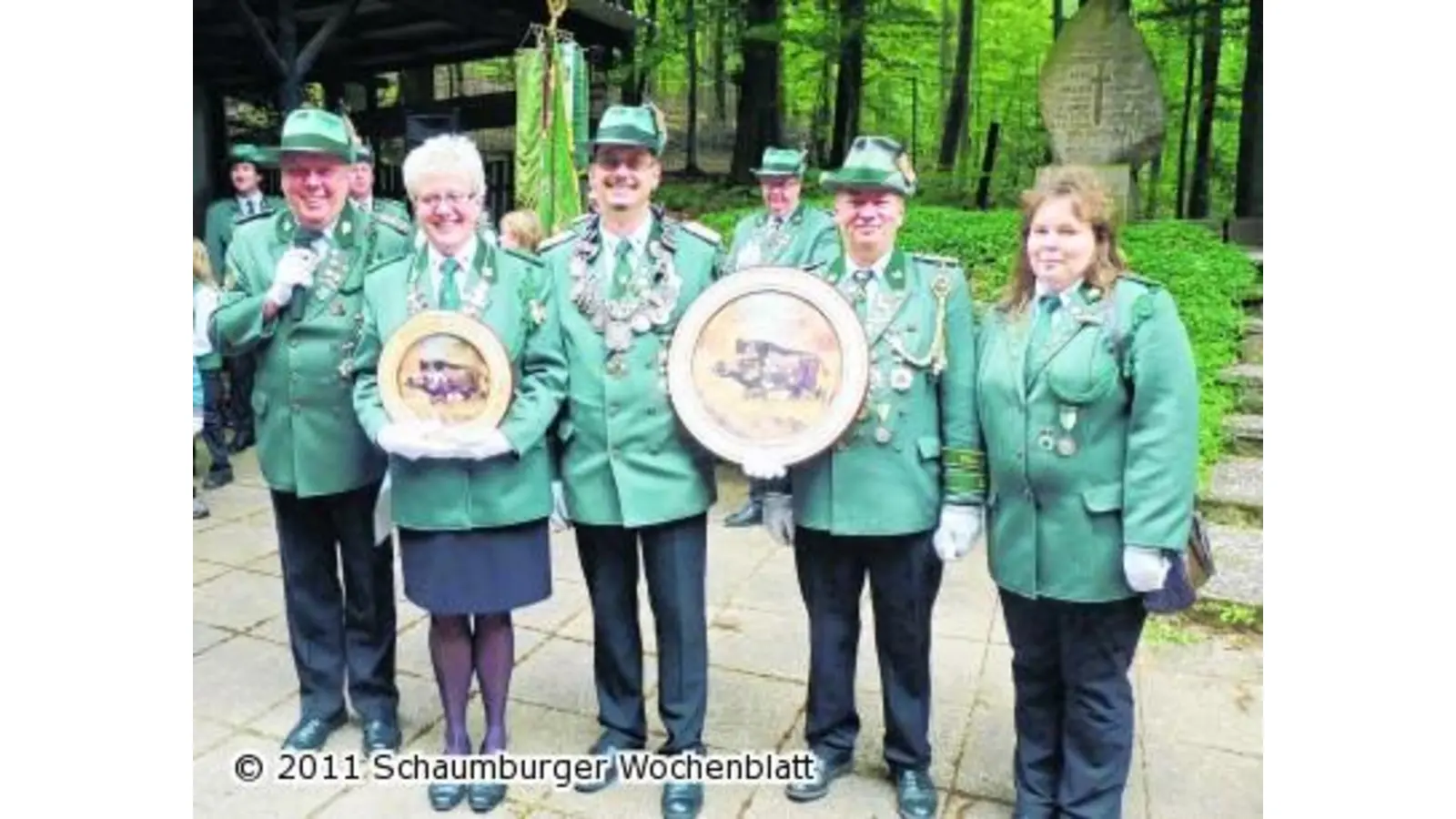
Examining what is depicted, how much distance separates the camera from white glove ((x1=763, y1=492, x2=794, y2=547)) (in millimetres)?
3027

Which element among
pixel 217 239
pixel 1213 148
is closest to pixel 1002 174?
pixel 1213 148

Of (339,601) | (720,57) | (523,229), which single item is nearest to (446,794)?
(339,601)

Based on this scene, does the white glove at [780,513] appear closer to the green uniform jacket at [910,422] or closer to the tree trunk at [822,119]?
the green uniform jacket at [910,422]

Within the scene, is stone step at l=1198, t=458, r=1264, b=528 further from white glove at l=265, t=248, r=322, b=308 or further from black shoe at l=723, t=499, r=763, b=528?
white glove at l=265, t=248, r=322, b=308

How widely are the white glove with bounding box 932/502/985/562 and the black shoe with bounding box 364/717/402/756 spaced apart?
1831 millimetres

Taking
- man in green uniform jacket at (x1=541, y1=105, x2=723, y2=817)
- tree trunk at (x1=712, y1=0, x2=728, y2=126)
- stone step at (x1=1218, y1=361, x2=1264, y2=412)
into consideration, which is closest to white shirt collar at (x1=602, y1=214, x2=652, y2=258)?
man in green uniform jacket at (x1=541, y1=105, x2=723, y2=817)

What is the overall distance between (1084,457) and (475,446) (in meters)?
1.52

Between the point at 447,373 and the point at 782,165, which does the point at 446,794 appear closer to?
the point at 447,373

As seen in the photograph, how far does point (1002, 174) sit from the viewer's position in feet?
62.9

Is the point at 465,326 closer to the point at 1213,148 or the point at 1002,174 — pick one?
the point at 1002,174

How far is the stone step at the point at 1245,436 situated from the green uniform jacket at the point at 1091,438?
144 inches

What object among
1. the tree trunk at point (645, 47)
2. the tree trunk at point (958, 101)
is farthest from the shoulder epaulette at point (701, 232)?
the tree trunk at point (958, 101)

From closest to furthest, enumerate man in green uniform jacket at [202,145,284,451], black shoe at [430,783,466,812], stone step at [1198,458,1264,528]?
black shoe at [430,783,466,812]
stone step at [1198,458,1264,528]
man in green uniform jacket at [202,145,284,451]
